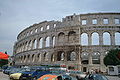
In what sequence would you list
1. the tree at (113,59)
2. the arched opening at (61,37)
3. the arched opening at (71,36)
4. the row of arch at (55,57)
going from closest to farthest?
the tree at (113,59)
the arched opening at (71,36)
the row of arch at (55,57)
the arched opening at (61,37)

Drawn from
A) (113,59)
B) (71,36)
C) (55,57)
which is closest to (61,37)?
(71,36)

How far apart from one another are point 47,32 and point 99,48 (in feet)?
52.2

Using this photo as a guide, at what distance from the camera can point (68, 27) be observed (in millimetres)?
35719

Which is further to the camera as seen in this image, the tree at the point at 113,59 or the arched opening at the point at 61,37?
the arched opening at the point at 61,37

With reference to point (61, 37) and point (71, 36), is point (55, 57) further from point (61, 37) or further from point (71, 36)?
point (71, 36)

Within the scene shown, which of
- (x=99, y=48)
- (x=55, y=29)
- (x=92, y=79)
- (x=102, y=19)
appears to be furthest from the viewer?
(x=55, y=29)

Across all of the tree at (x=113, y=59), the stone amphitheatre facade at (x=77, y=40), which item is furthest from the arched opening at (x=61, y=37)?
the tree at (x=113, y=59)

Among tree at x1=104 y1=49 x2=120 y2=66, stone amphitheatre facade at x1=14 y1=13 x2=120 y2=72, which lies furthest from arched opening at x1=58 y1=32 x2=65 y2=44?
tree at x1=104 y1=49 x2=120 y2=66

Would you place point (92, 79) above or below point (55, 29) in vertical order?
below

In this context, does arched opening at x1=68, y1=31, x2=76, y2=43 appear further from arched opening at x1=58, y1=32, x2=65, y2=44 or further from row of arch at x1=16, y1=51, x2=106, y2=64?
row of arch at x1=16, y1=51, x2=106, y2=64

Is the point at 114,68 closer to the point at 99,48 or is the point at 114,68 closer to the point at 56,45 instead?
the point at 99,48

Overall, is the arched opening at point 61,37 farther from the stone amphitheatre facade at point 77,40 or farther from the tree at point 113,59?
the tree at point 113,59

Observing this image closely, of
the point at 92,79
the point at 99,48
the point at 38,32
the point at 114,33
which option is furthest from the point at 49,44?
the point at 92,79

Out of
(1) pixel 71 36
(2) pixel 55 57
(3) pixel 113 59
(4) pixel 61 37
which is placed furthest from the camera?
(4) pixel 61 37
